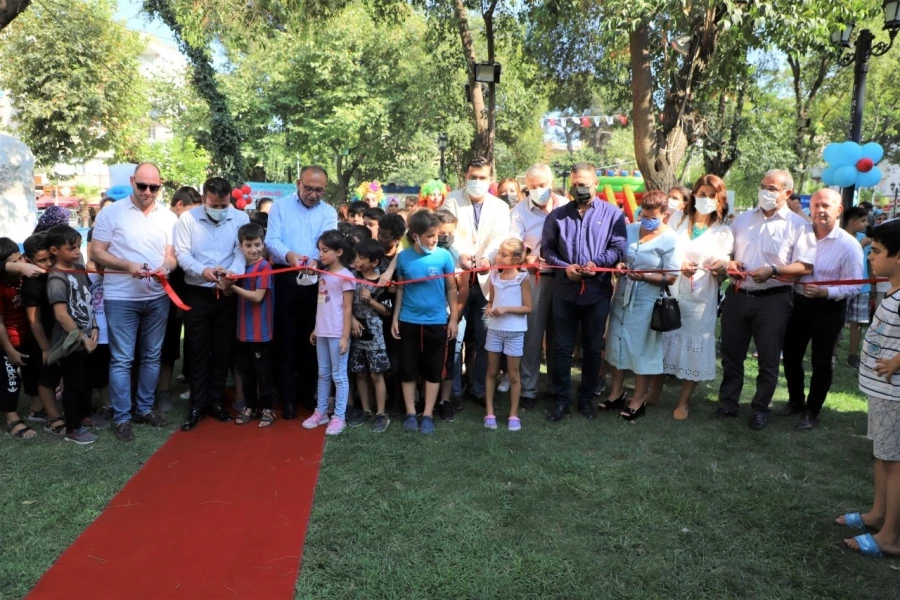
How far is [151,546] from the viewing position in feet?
11.1

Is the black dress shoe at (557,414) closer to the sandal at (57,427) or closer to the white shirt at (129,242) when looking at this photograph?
the white shirt at (129,242)

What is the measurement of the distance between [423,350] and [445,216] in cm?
114

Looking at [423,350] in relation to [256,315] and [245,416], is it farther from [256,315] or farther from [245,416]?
[245,416]

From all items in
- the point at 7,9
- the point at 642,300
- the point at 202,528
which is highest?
the point at 7,9

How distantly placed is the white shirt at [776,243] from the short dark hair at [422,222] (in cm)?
261

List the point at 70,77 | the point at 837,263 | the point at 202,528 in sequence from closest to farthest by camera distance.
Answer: the point at 202,528, the point at 837,263, the point at 70,77

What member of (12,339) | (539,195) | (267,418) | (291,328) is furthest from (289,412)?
(539,195)

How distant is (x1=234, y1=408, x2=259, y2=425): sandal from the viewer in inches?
208

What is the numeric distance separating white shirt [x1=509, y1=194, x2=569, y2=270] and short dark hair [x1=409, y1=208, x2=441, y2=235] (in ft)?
3.35

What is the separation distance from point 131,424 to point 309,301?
5.84ft

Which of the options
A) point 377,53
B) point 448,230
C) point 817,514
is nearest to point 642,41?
point 448,230

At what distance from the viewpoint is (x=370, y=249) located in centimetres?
498

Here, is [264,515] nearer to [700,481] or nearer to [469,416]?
[469,416]

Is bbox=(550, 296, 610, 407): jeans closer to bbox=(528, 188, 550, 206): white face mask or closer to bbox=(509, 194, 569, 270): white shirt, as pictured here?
bbox=(509, 194, 569, 270): white shirt
